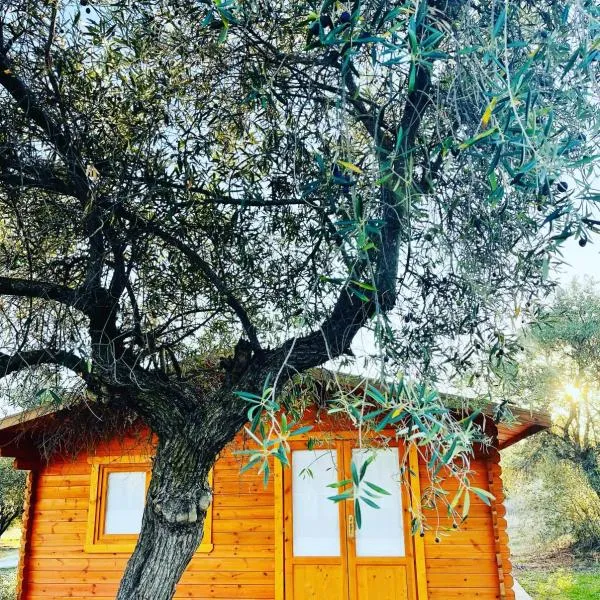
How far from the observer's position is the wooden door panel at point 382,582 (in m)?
6.27

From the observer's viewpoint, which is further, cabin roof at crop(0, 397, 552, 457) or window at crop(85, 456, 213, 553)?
window at crop(85, 456, 213, 553)

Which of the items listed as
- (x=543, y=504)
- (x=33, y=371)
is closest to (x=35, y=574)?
(x=33, y=371)

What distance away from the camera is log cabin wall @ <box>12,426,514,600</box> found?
20.6 ft

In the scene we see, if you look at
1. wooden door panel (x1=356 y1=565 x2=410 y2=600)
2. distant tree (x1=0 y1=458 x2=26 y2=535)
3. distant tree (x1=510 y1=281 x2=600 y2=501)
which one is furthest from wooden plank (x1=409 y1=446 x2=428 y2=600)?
distant tree (x1=0 y1=458 x2=26 y2=535)

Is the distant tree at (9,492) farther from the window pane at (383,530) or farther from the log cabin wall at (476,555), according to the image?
the log cabin wall at (476,555)

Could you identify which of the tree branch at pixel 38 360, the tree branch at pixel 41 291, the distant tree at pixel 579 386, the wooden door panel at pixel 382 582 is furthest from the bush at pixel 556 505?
the tree branch at pixel 41 291

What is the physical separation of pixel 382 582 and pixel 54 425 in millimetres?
4514

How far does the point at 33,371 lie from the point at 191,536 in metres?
1.46

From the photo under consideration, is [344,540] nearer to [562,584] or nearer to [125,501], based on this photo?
[125,501]

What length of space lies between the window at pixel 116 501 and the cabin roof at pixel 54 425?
0.88 meters

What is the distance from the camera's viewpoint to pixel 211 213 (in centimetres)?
367

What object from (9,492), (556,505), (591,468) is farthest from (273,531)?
(556,505)

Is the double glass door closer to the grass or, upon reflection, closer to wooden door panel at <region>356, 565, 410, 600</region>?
wooden door panel at <region>356, 565, 410, 600</region>

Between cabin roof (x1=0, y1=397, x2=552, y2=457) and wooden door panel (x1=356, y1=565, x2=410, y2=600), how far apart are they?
6.34ft
